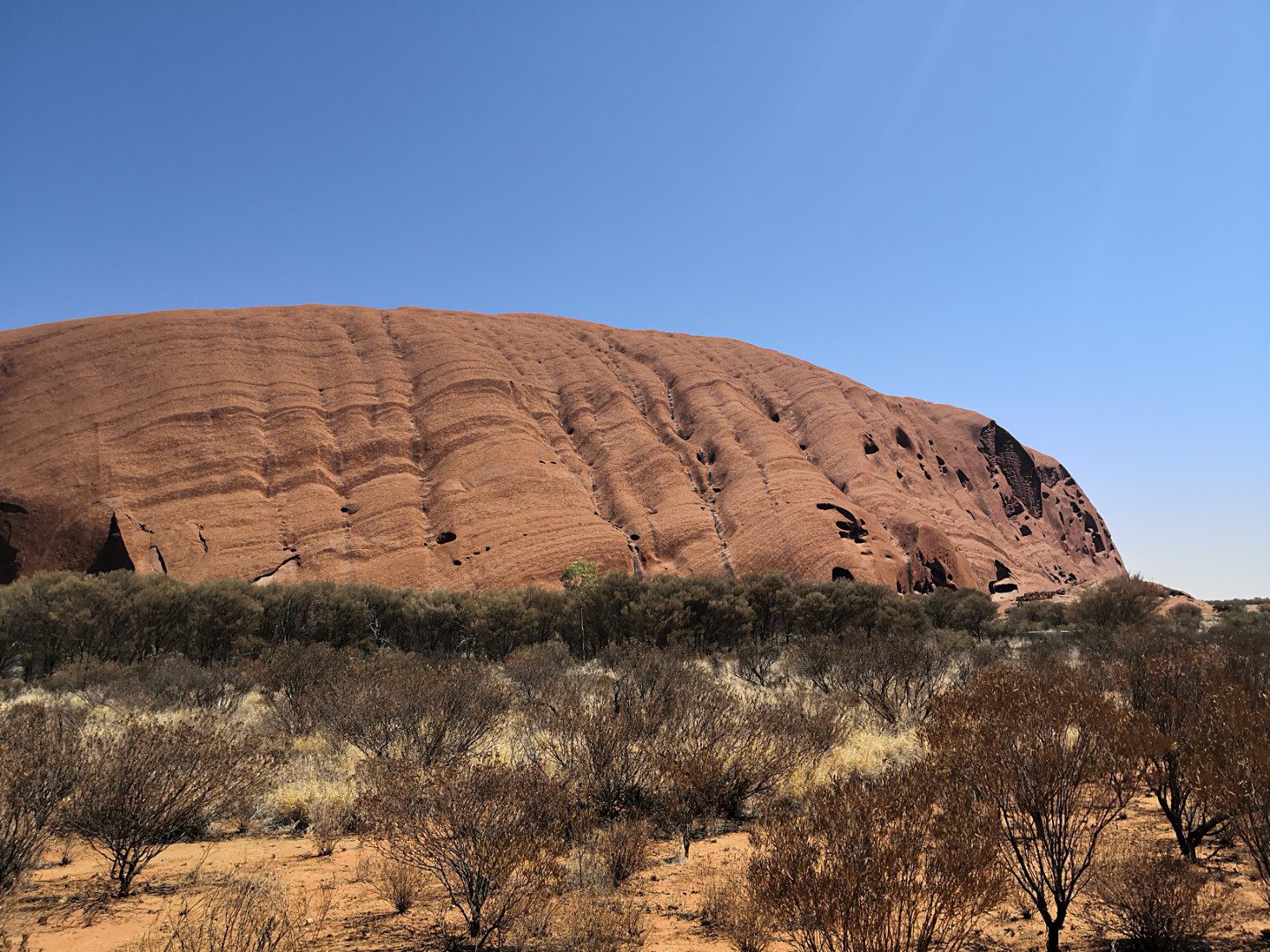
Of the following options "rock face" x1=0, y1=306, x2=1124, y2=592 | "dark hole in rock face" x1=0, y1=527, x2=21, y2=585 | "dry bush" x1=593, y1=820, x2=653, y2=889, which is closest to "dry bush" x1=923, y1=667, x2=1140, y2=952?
"dry bush" x1=593, y1=820, x2=653, y2=889

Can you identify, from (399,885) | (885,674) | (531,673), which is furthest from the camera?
(531,673)

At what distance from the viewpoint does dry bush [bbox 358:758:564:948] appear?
5723mm

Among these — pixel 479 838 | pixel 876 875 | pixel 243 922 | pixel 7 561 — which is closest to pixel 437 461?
pixel 7 561

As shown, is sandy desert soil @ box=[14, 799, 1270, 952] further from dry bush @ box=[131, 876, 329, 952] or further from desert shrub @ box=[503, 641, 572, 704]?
desert shrub @ box=[503, 641, 572, 704]

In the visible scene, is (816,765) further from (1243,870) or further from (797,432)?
(797,432)

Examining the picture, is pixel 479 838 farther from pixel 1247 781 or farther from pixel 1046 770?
pixel 1247 781

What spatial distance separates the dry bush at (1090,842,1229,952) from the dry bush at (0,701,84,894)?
9.72m

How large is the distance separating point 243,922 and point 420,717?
234 inches

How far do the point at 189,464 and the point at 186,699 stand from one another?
36819 mm

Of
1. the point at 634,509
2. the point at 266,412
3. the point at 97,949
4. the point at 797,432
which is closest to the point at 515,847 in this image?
the point at 97,949

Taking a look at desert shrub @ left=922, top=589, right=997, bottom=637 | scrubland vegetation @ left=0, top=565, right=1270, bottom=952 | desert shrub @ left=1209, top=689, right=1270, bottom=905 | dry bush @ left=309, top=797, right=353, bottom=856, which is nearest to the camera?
desert shrub @ left=1209, top=689, right=1270, bottom=905

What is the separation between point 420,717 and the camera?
10875 mm

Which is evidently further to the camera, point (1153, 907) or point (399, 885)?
point (399, 885)

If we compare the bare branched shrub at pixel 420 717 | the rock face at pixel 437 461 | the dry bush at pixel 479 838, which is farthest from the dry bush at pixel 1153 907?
the rock face at pixel 437 461
